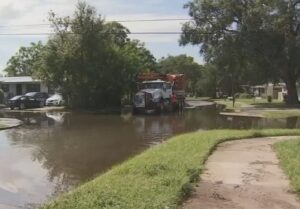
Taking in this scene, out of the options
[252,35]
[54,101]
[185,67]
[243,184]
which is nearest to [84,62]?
[54,101]

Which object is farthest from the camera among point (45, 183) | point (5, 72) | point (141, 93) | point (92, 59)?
point (5, 72)

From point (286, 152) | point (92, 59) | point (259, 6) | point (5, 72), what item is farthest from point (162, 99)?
point (5, 72)

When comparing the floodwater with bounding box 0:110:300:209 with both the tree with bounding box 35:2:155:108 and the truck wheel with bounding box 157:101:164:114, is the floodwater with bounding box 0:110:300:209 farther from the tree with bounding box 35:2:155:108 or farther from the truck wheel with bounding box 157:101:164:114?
the tree with bounding box 35:2:155:108

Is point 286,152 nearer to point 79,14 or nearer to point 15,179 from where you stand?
point 15,179

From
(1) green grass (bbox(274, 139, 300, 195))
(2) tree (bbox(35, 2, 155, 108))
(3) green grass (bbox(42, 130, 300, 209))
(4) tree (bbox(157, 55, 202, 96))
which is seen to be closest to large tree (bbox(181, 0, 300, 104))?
(2) tree (bbox(35, 2, 155, 108))

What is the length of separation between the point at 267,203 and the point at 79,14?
129 ft

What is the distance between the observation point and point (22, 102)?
169ft

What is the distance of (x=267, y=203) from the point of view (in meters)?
9.23

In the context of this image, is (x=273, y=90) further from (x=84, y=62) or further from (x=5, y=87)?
(x=84, y=62)

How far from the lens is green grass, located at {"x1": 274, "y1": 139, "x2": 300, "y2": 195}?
1082 centimetres

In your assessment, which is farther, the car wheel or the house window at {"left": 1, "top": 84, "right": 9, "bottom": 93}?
the house window at {"left": 1, "top": 84, "right": 9, "bottom": 93}

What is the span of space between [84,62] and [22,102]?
9031 millimetres

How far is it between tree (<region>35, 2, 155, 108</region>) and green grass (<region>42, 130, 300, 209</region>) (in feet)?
105

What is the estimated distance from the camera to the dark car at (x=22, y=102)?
50.9 meters
